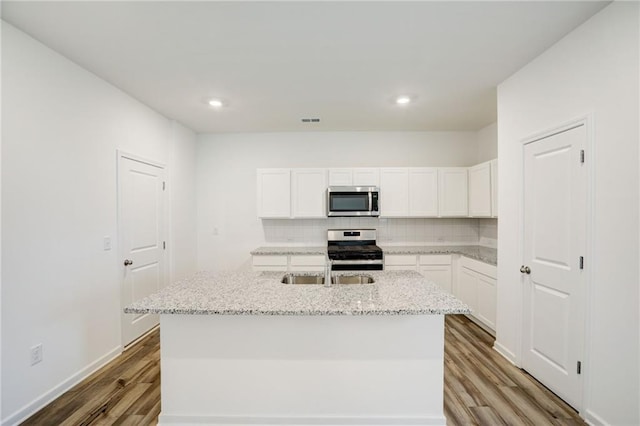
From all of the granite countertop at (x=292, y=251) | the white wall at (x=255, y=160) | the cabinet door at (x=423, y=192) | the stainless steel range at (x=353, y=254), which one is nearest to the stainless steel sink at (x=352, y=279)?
the stainless steel range at (x=353, y=254)

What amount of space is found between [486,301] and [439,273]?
2.32 feet

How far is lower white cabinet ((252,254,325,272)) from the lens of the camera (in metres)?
3.89

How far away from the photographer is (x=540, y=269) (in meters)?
2.25

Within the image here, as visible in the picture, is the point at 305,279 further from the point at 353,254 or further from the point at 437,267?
the point at 437,267

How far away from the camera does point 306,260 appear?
12.8 ft

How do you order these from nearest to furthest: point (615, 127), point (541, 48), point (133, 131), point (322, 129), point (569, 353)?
point (615, 127) < point (569, 353) < point (541, 48) < point (133, 131) < point (322, 129)

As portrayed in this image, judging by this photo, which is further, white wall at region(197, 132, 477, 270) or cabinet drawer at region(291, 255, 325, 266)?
white wall at region(197, 132, 477, 270)

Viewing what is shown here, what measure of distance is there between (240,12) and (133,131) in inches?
79.5

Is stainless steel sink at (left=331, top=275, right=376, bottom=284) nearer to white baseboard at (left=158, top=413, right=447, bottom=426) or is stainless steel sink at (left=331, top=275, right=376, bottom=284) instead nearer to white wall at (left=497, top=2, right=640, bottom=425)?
white baseboard at (left=158, top=413, right=447, bottom=426)

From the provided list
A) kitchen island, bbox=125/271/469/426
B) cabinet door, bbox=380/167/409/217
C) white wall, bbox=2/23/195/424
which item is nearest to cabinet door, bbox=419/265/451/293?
cabinet door, bbox=380/167/409/217

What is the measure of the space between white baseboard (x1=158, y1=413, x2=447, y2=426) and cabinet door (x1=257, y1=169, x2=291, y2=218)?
8.52 feet

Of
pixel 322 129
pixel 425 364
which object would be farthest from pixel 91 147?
pixel 425 364

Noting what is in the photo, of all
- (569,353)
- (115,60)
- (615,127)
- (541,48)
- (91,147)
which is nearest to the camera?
(615,127)

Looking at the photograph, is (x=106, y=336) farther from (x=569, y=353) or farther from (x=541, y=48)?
(x=541, y=48)
